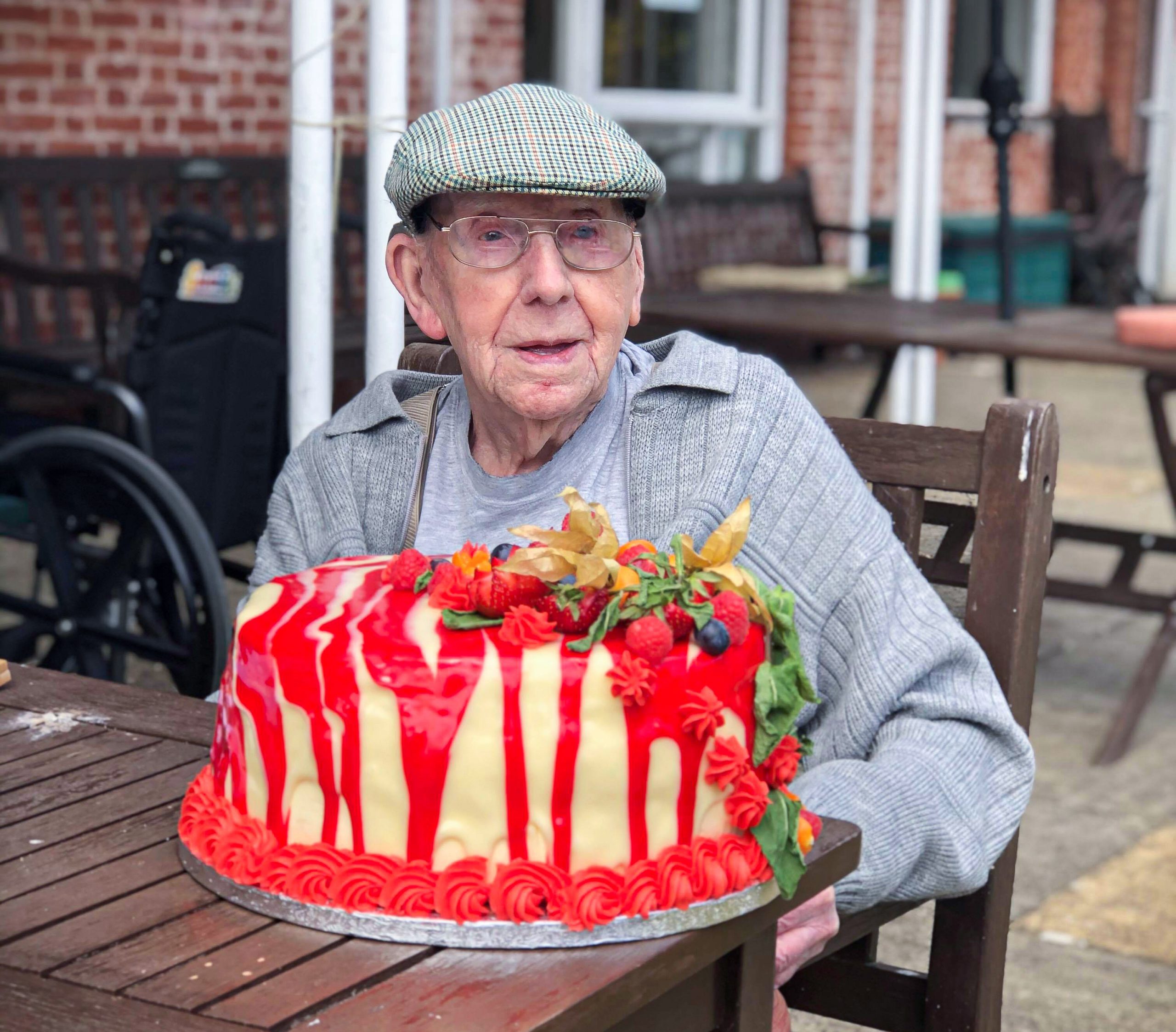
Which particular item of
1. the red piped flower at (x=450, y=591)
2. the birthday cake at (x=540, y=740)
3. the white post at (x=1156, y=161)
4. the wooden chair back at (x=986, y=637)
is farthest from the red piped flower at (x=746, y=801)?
the white post at (x=1156, y=161)

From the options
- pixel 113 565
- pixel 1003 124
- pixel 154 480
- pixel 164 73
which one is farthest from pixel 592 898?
pixel 164 73

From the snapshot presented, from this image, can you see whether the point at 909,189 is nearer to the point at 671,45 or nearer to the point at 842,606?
the point at 671,45

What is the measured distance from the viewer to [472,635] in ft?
4.07

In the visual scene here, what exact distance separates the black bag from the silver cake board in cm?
236

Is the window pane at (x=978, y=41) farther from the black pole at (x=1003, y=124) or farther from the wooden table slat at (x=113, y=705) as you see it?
the wooden table slat at (x=113, y=705)

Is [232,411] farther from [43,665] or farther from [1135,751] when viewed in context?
[1135,751]

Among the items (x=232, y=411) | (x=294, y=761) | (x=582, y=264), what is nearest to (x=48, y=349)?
(x=232, y=411)

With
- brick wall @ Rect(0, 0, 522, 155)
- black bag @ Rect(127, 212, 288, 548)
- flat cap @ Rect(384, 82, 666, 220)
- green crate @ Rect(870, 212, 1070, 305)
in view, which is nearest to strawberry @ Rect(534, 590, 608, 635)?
flat cap @ Rect(384, 82, 666, 220)

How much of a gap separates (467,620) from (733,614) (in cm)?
19

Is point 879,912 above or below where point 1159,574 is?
above

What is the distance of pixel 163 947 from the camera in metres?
1.20

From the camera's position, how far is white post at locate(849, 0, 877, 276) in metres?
8.64

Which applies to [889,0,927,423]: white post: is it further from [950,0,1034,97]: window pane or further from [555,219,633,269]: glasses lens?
[950,0,1034,97]: window pane

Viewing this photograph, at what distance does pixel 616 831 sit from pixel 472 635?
166mm
